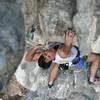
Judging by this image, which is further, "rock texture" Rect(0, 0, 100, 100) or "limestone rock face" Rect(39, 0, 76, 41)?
"limestone rock face" Rect(39, 0, 76, 41)

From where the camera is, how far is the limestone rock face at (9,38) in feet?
3.44

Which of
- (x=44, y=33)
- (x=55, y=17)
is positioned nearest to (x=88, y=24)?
(x=55, y=17)

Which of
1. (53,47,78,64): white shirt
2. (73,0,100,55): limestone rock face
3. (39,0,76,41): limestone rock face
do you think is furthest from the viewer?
(53,47,78,64): white shirt

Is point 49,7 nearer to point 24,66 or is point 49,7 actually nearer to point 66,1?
point 66,1

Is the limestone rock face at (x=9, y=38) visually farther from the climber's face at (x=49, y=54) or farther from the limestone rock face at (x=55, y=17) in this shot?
the climber's face at (x=49, y=54)

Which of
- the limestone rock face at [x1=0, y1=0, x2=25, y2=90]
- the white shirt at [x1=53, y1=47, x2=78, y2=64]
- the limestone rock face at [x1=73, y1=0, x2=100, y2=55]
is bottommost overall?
the white shirt at [x1=53, y1=47, x2=78, y2=64]

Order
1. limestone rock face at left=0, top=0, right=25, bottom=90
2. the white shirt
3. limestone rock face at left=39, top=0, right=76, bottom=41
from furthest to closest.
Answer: the white shirt → limestone rock face at left=39, top=0, right=76, bottom=41 → limestone rock face at left=0, top=0, right=25, bottom=90

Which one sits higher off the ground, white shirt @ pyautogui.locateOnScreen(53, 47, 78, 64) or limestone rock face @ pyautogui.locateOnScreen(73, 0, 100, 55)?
limestone rock face @ pyautogui.locateOnScreen(73, 0, 100, 55)

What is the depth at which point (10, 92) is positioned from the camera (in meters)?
3.67

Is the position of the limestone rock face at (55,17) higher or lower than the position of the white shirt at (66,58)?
higher

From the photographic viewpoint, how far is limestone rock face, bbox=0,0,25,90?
1.05 m

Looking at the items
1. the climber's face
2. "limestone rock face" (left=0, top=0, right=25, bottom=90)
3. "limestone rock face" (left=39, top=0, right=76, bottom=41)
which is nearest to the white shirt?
the climber's face

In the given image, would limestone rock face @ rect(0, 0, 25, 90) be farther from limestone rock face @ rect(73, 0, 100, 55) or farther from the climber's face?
the climber's face

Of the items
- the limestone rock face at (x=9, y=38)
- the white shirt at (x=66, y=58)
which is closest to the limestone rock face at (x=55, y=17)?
the white shirt at (x=66, y=58)
